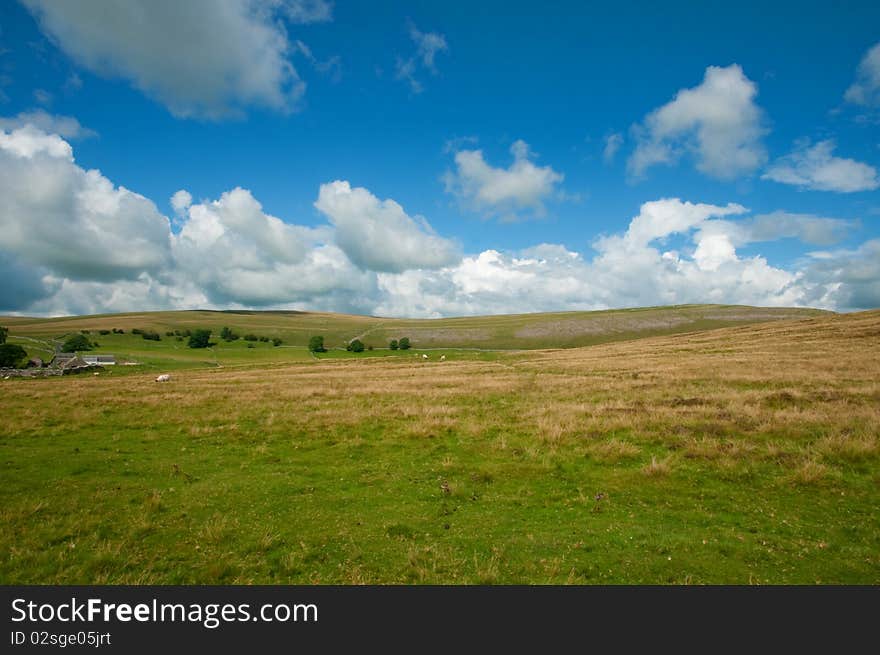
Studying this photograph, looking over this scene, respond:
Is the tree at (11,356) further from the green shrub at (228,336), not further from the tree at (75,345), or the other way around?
the green shrub at (228,336)

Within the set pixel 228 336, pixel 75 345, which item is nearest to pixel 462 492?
pixel 75 345

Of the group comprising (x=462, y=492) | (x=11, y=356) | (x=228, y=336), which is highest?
(x=228, y=336)

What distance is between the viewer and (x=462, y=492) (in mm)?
11883

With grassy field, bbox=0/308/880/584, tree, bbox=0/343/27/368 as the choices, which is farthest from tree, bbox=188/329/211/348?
grassy field, bbox=0/308/880/584

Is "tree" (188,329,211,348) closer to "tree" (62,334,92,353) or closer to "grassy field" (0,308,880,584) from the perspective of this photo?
"tree" (62,334,92,353)

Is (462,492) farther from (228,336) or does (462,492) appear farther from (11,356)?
(228,336)

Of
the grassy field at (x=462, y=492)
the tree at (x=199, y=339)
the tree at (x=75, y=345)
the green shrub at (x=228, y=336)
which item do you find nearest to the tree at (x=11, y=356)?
the tree at (x=75, y=345)

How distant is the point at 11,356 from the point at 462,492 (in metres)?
104

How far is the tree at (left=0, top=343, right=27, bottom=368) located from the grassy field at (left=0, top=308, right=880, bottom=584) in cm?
7668

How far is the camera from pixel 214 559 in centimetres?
845

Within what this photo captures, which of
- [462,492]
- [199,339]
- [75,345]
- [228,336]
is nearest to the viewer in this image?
[462,492]

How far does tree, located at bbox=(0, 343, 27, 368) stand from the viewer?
75.6 meters
